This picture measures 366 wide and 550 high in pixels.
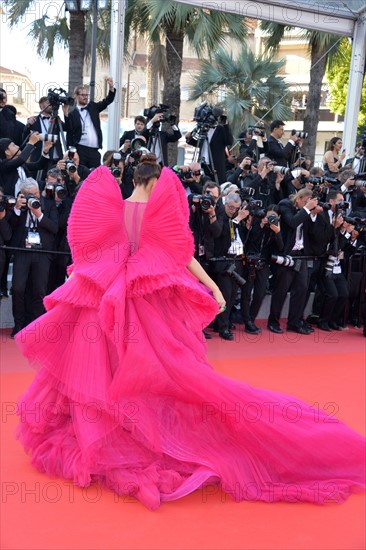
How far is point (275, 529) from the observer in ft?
10.7

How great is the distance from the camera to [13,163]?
650 centimetres

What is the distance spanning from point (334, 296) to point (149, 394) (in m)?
4.42

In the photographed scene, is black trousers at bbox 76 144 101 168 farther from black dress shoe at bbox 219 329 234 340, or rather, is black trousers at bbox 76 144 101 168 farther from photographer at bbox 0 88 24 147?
black dress shoe at bbox 219 329 234 340

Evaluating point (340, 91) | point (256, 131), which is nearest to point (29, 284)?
point (256, 131)

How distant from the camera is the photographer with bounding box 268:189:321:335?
729cm

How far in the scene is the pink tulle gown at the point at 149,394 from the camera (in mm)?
3459

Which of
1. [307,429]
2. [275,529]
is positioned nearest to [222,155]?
[307,429]

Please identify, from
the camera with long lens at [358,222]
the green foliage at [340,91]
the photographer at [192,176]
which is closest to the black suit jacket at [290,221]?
the camera with long lens at [358,222]

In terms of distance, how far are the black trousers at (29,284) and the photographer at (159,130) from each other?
2.06 meters

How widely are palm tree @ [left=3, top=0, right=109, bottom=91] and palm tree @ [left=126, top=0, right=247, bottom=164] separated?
2.78 feet

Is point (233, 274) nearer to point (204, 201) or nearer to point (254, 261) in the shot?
point (254, 261)

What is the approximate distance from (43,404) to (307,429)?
1335mm

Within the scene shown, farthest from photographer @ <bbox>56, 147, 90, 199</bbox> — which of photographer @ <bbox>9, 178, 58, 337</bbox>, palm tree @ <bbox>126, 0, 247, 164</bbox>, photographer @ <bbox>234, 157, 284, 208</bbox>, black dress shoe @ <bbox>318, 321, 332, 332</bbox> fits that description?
palm tree @ <bbox>126, 0, 247, 164</bbox>

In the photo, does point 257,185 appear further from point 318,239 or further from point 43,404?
point 43,404
